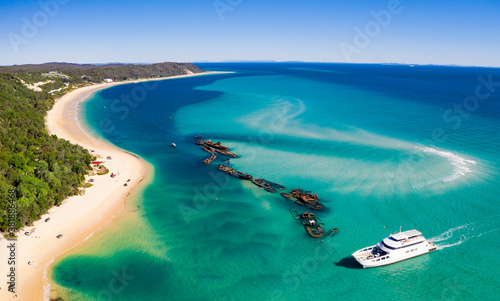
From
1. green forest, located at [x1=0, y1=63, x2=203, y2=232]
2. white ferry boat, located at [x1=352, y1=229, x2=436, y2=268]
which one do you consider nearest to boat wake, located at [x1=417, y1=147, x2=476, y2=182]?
white ferry boat, located at [x1=352, y1=229, x2=436, y2=268]

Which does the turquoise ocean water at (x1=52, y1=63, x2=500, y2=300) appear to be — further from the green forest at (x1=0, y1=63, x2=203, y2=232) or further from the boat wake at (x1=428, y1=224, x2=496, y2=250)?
the green forest at (x1=0, y1=63, x2=203, y2=232)

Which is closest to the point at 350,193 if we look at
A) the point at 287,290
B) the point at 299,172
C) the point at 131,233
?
the point at 299,172

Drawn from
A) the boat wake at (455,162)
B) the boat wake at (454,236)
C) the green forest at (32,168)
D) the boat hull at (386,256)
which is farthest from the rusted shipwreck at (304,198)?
the green forest at (32,168)

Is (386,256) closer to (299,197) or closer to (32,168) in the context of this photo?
A: (299,197)

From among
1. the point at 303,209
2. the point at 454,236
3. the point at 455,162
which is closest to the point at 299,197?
the point at 303,209

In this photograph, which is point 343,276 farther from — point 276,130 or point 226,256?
point 276,130

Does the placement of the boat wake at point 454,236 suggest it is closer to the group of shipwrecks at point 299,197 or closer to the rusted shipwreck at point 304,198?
the group of shipwrecks at point 299,197
